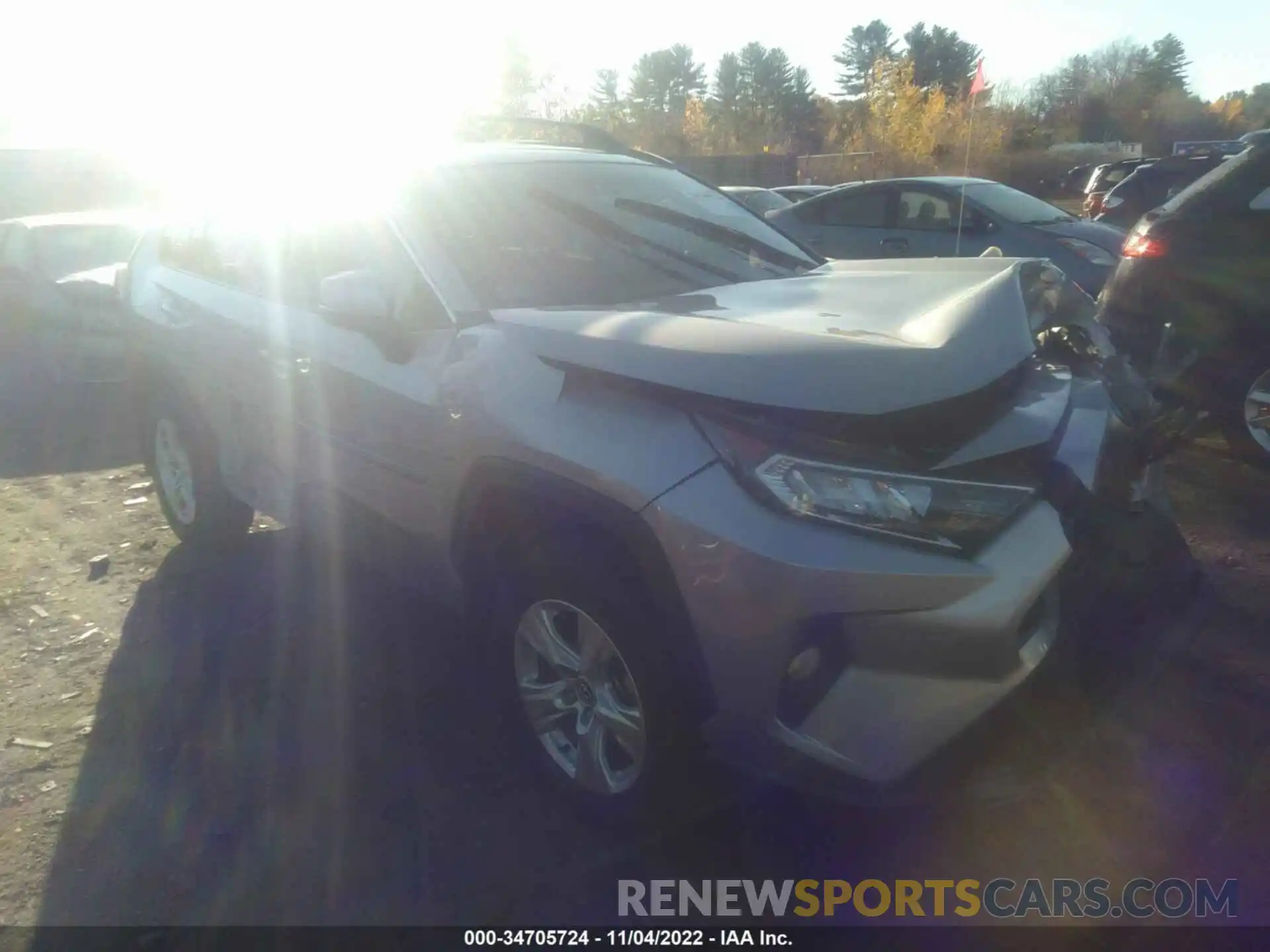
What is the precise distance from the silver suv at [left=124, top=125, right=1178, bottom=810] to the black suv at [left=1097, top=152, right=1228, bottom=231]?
12.8 m

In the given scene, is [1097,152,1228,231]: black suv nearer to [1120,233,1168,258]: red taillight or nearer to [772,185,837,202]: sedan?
[772,185,837,202]: sedan

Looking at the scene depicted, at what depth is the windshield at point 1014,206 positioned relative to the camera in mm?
9656

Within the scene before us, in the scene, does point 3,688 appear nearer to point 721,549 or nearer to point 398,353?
point 398,353

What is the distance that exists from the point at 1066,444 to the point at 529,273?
5.58ft

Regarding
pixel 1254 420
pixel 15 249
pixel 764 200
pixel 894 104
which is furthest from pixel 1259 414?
pixel 894 104

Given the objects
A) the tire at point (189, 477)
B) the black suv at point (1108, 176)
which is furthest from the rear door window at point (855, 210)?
the black suv at point (1108, 176)

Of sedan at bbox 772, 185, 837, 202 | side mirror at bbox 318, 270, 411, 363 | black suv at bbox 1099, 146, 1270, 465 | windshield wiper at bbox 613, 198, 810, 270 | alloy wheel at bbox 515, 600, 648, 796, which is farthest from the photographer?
sedan at bbox 772, 185, 837, 202

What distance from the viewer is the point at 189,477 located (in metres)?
5.03

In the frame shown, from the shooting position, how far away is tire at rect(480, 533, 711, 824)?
8.41ft

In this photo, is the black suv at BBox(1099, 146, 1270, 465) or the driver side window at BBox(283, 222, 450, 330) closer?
the driver side window at BBox(283, 222, 450, 330)

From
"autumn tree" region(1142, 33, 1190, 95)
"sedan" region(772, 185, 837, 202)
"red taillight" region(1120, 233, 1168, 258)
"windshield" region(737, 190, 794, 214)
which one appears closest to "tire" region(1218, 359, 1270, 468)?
"red taillight" region(1120, 233, 1168, 258)

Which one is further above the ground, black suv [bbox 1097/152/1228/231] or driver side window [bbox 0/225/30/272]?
driver side window [bbox 0/225/30/272]

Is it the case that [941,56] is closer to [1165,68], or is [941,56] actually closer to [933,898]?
[1165,68]

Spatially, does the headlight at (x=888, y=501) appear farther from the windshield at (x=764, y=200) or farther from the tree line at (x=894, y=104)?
the tree line at (x=894, y=104)
